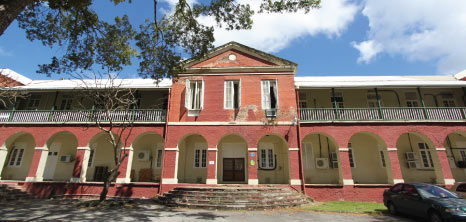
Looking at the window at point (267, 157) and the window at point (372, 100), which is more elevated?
the window at point (372, 100)

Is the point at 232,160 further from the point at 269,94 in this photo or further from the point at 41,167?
the point at 41,167

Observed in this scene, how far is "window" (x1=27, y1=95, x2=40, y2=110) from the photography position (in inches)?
664

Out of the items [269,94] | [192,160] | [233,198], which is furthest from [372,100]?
[192,160]

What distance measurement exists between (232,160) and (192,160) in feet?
9.18

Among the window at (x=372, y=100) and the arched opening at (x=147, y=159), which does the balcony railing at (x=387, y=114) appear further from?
the arched opening at (x=147, y=159)

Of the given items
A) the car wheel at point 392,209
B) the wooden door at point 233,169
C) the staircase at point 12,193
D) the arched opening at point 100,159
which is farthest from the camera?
the arched opening at point 100,159

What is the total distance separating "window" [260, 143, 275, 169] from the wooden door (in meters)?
1.44

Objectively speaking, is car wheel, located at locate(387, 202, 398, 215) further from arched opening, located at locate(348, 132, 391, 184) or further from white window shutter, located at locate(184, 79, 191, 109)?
white window shutter, located at locate(184, 79, 191, 109)

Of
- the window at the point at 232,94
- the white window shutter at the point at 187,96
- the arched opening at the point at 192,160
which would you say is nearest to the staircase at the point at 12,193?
the arched opening at the point at 192,160

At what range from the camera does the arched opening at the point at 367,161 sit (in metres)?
14.8

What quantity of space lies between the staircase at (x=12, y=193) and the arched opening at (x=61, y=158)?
2.47 meters

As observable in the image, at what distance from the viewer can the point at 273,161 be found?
15391mm

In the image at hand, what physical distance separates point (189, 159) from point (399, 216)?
1182cm

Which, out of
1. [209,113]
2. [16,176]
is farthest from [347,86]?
[16,176]
